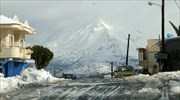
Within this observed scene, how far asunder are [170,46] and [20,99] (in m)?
27.1

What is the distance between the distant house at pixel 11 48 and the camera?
52625 millimetres

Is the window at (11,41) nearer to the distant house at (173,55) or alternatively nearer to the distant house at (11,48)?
the distant house at (11,48)

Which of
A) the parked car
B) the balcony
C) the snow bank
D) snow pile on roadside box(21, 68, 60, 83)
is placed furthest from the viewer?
the balcony

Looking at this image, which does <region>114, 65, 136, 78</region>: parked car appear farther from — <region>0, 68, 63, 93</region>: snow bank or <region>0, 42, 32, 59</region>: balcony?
<region>0, 68, 63, 93</region>: snow bank

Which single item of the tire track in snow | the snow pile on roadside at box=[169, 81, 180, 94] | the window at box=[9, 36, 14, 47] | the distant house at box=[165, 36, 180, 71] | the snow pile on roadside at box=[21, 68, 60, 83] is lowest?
the tire track in snow

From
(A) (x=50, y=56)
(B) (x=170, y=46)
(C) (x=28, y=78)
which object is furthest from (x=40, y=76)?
(A) (x=50, y=56)

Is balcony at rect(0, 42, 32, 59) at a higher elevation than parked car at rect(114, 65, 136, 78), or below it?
higher

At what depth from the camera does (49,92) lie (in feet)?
73.2

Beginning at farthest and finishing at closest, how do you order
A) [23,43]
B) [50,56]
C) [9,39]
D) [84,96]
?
1. [50,56]
2. [23,43]
3. [9,39]
4. [84,96]

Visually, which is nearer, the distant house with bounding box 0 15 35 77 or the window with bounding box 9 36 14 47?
the distant house with bounding box 0 15 35 77

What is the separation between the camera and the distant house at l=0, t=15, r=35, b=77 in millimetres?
52625

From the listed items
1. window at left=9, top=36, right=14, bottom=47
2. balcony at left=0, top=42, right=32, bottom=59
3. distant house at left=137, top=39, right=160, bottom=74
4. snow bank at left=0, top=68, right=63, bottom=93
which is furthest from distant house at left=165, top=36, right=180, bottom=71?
distant house at left=137, top=39, right=160, bottom=74

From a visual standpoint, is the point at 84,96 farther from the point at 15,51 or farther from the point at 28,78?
the point at 15,51

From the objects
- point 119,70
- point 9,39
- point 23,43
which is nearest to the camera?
point 119,70
